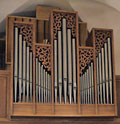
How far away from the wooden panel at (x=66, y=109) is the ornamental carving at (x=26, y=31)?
5.12ft

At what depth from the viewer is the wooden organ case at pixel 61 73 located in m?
7.28

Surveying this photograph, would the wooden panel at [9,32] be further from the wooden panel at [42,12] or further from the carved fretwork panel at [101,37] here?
the carved fretwork panel at [101,37]

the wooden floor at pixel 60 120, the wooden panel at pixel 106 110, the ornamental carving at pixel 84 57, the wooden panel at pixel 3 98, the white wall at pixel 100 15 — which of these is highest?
the white wall at pixel 100 15

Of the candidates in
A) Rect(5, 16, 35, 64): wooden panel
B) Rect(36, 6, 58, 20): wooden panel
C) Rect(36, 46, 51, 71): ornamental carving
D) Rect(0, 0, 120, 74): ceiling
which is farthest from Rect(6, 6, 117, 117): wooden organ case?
Rect(0, 0, 120, 74): ceiling

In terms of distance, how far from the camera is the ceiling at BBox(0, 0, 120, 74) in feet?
28.5

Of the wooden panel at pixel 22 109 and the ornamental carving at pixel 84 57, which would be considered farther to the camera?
the ornamental carving at pixel 84 57

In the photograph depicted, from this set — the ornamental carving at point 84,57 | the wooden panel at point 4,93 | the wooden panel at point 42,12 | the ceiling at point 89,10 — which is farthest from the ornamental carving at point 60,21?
the wooden panel at point 4,93

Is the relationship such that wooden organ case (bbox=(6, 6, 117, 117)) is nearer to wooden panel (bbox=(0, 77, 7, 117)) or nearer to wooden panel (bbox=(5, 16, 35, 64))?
wooden panel (bbox=(5, 16, 35, 64))

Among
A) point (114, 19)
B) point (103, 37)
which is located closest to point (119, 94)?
point (103, 37)

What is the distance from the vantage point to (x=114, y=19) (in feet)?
29.5

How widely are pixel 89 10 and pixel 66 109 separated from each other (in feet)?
9.90

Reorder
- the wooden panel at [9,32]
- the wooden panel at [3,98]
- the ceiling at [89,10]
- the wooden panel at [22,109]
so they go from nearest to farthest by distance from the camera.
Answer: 1. the wooden panel at [22,109]
2. the wooden panel at [3,98]
3. the wooden panel at [9,32]
4. the ceiling at [89,10]

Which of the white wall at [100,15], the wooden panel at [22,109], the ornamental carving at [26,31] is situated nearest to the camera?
the wooden panel at [22,109]

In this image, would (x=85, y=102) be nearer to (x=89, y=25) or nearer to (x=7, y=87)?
(x=7, y=87)
